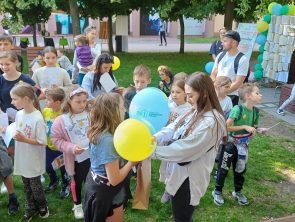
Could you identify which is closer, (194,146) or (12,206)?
(194,146)

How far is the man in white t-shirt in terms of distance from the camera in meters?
4.32

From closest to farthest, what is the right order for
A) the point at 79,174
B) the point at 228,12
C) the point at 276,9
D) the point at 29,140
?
the point at 29,140 → the point at 79,174 → the point at 276,9 → the point at 228,12

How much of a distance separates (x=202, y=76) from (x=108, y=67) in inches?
80.0

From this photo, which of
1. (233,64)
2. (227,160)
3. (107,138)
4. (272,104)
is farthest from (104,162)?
(272,104)

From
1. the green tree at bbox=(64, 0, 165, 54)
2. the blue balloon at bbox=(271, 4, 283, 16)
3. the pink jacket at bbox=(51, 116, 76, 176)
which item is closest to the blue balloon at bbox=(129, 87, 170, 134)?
the pink jacket at bbox=(51, 116, 76, 176)

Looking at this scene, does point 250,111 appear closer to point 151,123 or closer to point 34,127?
point 151,123

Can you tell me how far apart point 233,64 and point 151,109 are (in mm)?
1863

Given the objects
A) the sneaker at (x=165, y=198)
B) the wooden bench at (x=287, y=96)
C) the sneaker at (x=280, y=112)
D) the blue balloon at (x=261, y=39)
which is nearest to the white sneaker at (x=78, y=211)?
the sneaker at (x=165, y=198)

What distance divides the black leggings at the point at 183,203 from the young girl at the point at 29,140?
1437 millimetres

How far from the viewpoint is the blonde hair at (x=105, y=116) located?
2.40m

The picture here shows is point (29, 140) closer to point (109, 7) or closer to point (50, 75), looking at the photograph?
point (50, 75)

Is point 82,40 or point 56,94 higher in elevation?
point 82,40

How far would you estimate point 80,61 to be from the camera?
6223mm

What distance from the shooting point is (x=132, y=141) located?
2223mm
